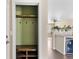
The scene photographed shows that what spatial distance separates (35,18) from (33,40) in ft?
2.46

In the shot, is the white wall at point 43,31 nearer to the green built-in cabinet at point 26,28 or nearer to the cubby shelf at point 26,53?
the cubby shelf at point 26,53

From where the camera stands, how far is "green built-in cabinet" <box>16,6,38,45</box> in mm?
5473

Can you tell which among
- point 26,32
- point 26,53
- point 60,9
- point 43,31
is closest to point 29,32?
point 26,32

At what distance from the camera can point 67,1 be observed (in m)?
11.0

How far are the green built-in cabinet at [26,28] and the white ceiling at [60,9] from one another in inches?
222

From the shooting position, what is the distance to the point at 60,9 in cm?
1227

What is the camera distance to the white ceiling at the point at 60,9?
1124 cm

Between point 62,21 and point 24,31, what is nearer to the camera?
point 24,31

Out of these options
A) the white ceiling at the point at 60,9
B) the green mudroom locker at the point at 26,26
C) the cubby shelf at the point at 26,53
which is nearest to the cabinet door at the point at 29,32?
the green mudroom locker at the point at 26,26

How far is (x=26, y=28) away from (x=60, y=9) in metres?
7.19

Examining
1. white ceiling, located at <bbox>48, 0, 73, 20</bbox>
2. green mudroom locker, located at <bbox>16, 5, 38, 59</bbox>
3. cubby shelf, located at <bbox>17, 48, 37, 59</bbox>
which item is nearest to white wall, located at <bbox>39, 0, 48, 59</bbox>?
cubby shelf, located at <bbox>17, 48, 37, 59</bbox>

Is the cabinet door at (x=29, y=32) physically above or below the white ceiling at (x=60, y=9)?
below
